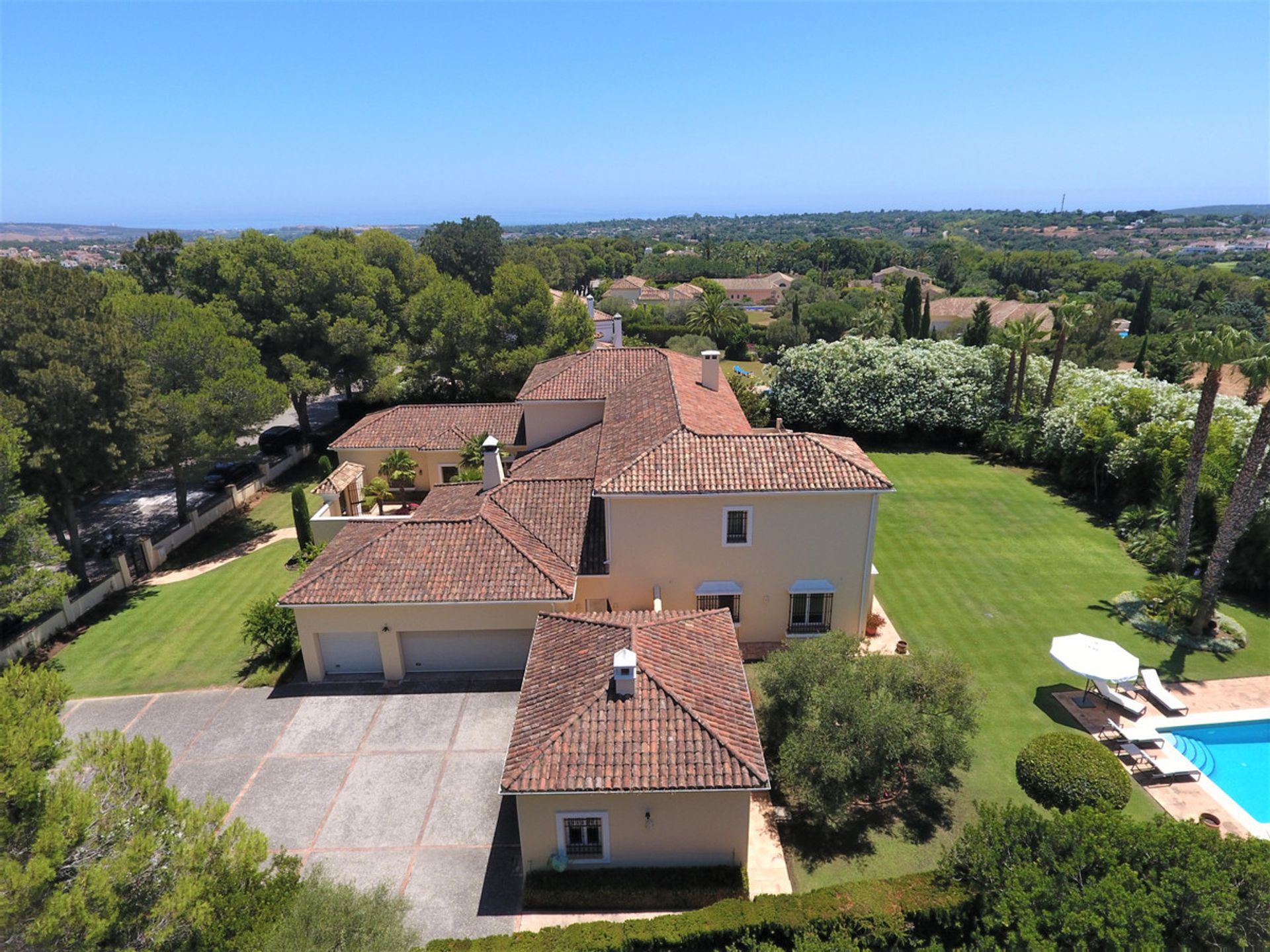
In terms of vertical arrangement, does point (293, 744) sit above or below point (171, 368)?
below

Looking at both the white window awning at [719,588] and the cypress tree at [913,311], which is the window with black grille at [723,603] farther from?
the cypress tree at [913,311]

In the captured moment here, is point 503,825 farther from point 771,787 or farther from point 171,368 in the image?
point 171,368

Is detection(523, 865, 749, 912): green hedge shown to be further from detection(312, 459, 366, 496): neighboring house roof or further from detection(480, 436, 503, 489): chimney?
detection(312, 459, 366, 496): neighboring house roof

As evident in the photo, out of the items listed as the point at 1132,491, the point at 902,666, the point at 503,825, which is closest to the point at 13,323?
the point at 503,825

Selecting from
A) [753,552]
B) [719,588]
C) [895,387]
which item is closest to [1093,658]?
[753,552]

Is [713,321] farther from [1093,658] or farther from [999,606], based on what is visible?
[1093,658]
